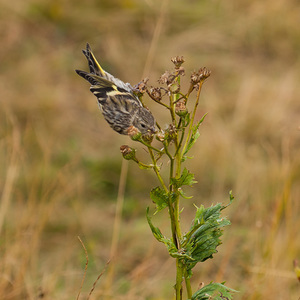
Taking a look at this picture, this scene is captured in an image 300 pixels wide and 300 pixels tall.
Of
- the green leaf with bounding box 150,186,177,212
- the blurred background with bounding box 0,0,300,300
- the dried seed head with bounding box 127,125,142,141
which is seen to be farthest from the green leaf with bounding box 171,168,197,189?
the blurred background with bounding box 0,0,300,300

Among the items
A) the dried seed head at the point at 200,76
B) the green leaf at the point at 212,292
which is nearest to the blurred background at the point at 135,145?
the green leaf at the point at 212,292

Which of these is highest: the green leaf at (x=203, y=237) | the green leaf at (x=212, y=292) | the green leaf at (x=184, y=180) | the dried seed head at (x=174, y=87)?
the dried seed head at (x=174, y=87)

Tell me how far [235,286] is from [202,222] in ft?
5.85

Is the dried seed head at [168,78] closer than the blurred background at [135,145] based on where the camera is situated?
Yes

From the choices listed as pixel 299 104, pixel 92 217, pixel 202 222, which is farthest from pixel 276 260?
pixel 299 104

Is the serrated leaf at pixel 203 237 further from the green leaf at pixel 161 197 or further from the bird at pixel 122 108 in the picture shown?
the bird at pixel 122 108

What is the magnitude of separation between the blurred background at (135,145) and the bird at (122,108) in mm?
978

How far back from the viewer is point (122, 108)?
1241 mm

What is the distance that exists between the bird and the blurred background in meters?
0.98

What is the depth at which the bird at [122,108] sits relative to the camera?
124cm

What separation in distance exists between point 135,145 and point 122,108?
9.84 ft

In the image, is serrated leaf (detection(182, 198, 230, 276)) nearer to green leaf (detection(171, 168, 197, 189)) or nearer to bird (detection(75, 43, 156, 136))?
green leaf (detection(171, 168, 197, 189))

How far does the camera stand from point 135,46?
20.0ft

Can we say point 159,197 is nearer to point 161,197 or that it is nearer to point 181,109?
point 161,197
